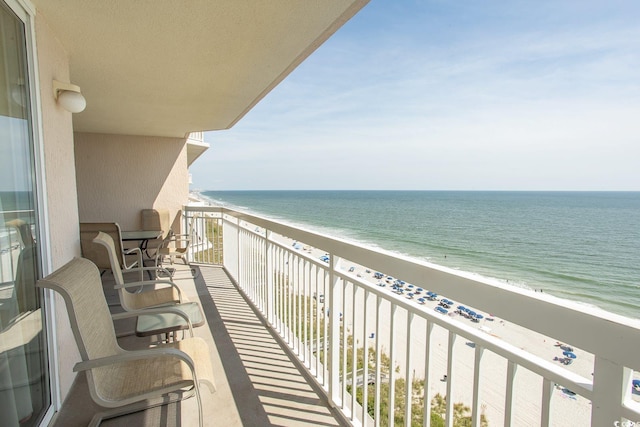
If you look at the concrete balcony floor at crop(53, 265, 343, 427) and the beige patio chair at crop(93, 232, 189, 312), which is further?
the beige patio chair at crop(93, 232, 189, 312)

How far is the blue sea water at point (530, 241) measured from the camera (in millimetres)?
15691

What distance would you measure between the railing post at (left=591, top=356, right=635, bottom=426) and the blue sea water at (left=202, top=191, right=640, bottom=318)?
13492 mm

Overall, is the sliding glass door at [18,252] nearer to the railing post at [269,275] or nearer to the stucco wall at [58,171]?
the stucco wall at [58,171]

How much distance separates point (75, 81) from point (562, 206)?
2068 inches

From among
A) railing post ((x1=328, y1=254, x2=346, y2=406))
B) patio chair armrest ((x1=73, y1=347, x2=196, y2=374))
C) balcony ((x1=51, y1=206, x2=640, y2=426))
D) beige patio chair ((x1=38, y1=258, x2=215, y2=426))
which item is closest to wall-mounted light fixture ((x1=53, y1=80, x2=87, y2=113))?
beige patio chair ((x1=38, y1=258, x2=215, y2=426))

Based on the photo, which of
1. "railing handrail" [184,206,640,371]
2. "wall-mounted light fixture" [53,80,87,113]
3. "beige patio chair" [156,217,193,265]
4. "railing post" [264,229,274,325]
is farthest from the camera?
"beige patio chair" [156,217,193,265]

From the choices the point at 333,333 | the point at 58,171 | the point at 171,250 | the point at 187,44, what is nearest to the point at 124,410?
the point at 333,333

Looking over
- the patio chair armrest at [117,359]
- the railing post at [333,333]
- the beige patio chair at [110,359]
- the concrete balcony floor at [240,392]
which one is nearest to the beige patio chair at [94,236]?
the concrete balcony floor at [240,392]

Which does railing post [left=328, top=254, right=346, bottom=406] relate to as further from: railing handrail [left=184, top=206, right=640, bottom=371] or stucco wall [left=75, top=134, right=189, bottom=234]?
stucco wall [left=75, top=134, right=189, bottom=234]

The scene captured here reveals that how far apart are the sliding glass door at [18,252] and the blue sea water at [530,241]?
12.9 meters

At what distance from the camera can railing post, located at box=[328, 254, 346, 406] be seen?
80.7 inches

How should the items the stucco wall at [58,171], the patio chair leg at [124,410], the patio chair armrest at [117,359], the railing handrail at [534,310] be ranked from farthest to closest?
the stucco wall at [58,171], the patio chair leg at [124,410], the patio chair armrest at [117,359], the railing handrail at [534,310]

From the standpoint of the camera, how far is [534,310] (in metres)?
0.88

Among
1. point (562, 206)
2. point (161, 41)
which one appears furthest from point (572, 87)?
point (161, 41)
